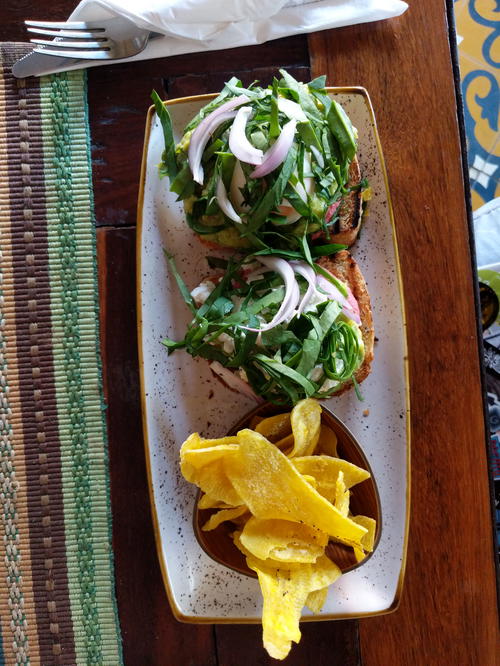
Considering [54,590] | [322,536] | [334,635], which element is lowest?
[334,635]

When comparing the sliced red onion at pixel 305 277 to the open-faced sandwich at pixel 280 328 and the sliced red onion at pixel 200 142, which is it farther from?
the sliced red onion at pixel 200 142

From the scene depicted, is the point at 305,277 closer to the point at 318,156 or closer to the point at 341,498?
the point at 318,156

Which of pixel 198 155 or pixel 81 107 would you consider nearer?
pixel 198 155

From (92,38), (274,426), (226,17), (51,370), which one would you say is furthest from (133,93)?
(274,426)

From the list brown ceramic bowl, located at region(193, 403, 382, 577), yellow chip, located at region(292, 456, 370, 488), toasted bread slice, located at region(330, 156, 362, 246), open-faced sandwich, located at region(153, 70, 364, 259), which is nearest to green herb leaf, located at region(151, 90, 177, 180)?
open-faced sandwich, located at region(153, 70, 364, 259)

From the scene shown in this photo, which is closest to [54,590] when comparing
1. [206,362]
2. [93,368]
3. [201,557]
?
[201,557]

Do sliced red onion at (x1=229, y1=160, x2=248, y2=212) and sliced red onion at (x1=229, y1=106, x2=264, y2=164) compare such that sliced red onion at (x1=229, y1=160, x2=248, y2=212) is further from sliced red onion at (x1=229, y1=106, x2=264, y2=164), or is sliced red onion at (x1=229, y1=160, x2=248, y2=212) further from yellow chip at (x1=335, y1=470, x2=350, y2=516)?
yellow chip at (x1=335, y1=470, x2=350, y2=516)

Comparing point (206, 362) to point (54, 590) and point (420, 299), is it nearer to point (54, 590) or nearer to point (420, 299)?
point (420, 299)
